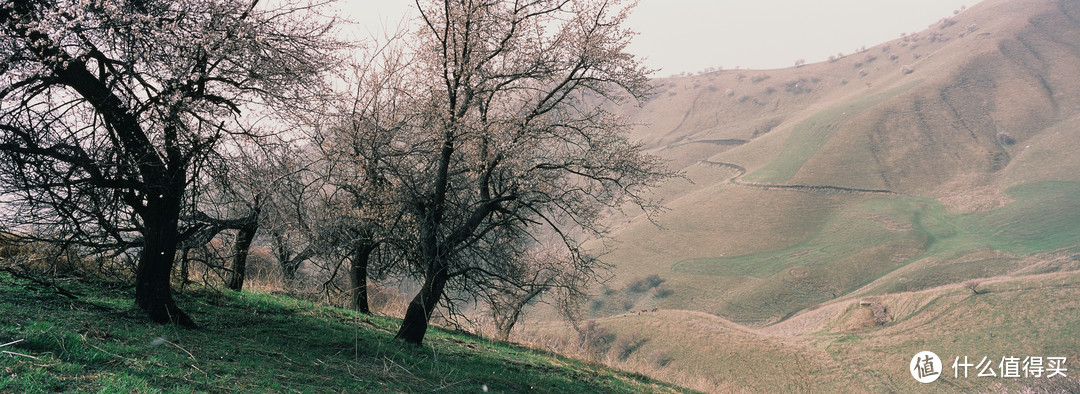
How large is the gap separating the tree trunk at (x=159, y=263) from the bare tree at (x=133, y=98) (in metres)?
0.01

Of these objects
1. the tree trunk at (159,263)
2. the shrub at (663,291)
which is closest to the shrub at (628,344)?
the shrub at (663,291)

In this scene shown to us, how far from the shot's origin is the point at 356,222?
1159cm

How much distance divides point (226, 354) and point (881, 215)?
90253 mm

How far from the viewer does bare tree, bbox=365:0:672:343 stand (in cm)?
980

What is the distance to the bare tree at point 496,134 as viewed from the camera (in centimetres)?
980

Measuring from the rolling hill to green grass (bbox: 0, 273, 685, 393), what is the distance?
22.1 metres

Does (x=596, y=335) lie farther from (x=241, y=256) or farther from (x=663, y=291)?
(x=241, y=256)

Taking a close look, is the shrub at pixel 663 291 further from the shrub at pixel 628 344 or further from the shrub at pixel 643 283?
the shrub at pixel 628 344

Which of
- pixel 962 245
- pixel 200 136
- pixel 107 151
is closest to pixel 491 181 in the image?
pixel 200 136

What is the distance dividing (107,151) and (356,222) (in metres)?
4.98

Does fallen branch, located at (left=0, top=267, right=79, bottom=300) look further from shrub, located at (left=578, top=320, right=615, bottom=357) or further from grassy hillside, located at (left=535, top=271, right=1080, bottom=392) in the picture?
shrub, located at (left=578, top=320, right=615, bottom=357)

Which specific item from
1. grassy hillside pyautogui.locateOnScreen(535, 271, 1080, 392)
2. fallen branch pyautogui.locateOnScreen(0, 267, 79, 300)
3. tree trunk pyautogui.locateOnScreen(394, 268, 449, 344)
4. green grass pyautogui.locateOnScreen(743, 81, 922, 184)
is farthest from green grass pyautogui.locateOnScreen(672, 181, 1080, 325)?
fallen branch pyautogui.locateOnScreen(0, 267, 79, 300)

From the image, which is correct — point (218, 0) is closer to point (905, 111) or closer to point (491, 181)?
point (491, 181)

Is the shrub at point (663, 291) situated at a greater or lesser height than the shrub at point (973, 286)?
lesser
